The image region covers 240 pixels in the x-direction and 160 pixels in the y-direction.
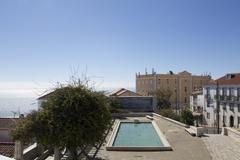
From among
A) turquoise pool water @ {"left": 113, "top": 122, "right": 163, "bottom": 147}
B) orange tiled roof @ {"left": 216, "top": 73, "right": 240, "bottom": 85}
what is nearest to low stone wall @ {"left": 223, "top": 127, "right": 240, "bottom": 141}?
turquoise pool water @ {"left": 113, "top": 122, "right": 163, "bottom": 147}

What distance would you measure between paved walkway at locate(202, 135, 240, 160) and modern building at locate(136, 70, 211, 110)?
8063cm

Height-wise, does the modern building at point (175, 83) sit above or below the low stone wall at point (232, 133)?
above

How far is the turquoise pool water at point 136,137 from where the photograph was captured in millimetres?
22891

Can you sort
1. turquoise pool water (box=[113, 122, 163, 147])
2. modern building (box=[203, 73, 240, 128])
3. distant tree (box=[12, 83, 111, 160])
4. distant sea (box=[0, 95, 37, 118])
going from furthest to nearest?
1. modern building (box=[203, 73, 240, 128])
2. turquoise pool water (box=[113, 122, 163, 147])
3. distant sea (box=[0, 95, 37, 118])
4. distant tree (box=[12, 83, 111, 160])

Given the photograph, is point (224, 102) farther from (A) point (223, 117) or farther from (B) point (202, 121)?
(B) point (202, 121)

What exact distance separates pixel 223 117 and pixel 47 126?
48401 millimetres

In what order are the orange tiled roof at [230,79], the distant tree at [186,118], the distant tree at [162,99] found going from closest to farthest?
1. the distant tree at [186,118]
2. the orange tiled roof at [230,79]
3. the distant tree at [162,99]

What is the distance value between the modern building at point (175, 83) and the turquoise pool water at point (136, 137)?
71420 millimetres

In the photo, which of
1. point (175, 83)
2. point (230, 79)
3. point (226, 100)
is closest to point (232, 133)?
point (226, 100)

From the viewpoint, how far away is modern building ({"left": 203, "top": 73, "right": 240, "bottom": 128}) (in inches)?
2087

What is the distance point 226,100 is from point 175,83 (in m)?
51.5

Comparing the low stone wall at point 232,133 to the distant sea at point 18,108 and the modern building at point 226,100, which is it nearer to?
the distant sea at point 18,108

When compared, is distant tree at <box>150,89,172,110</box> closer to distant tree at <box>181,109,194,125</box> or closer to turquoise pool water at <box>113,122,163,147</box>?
distant tree at <box>181,109,194,125</box>

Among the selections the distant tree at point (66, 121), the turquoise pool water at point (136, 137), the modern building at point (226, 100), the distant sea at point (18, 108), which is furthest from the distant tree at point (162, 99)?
the distant tree at point (66, 121)
